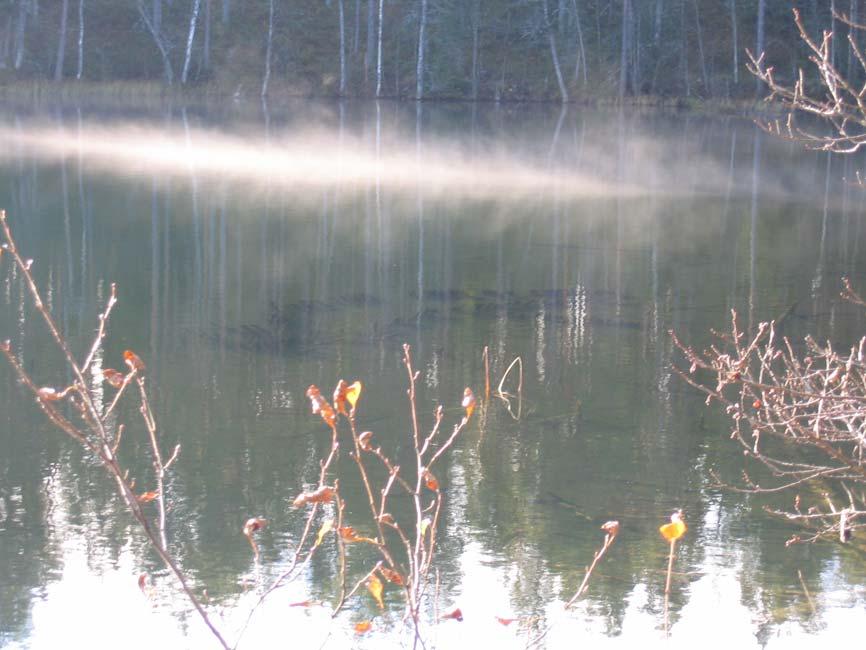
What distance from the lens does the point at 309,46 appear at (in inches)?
1564

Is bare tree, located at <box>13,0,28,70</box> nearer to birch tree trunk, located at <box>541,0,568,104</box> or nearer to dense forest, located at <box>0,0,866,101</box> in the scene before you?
dense forest, located at <box>0,0,866,101</box>

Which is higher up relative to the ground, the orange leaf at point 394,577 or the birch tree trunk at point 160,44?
the birch tree trunk at point 160,44

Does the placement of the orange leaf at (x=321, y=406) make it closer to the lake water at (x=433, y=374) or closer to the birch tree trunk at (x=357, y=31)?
the lake water at (x=433, y=374)

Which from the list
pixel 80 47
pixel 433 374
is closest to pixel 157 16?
pixel 80 47

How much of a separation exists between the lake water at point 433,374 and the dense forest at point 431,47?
65.5 feet

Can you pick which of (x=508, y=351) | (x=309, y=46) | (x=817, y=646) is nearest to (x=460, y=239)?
(x=508, y=351)

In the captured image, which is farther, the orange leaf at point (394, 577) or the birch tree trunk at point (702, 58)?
the birch tree trunk at point (702, 58)

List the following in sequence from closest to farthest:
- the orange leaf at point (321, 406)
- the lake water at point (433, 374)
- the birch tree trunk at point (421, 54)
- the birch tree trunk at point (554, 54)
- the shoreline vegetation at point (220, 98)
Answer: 1. the orange leaf at point (321, 406)
2. the lake water at point (433, 374)
3. the shoreline vegetation at point (220, 98)
4. the birch tree trunk at point (554, 54)
5. the birch tree trunk at point (421, 54)

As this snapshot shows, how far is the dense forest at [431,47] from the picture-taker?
1451 inches

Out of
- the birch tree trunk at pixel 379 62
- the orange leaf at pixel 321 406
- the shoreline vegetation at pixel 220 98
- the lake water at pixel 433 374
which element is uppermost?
the birch tree trunk at pixel 379 62

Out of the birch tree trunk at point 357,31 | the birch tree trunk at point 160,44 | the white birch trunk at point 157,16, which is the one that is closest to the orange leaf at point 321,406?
the birch tree trunk at point 160,44

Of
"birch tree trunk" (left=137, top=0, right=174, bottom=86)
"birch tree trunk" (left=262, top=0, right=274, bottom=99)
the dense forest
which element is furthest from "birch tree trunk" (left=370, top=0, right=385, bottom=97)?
"birch tree trunk" (left=137, top=0, right=174, bottom=86)

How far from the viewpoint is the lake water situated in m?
4.22

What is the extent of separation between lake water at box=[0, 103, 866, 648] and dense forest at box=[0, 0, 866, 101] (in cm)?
1997
